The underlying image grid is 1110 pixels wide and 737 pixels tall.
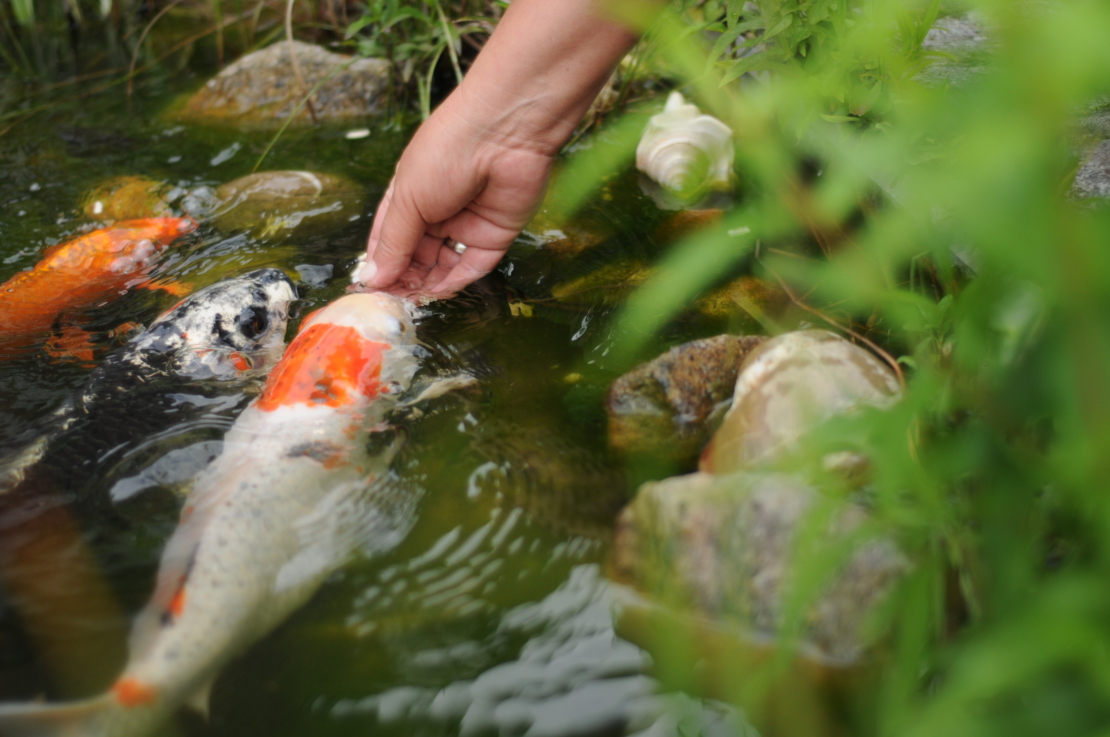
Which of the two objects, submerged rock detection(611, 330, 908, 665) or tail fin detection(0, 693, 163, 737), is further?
submerged rock detection(611, 330, 908, 665)

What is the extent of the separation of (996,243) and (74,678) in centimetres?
183

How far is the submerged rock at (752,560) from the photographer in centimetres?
152

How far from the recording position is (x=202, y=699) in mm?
1536

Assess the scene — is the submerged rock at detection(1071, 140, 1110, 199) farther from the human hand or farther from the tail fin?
the tail fin

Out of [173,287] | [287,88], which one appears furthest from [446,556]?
[287,88]

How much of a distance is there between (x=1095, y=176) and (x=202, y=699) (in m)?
2.84

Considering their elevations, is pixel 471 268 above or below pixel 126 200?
below

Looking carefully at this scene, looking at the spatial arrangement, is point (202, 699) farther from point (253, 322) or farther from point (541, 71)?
point (541, 71)

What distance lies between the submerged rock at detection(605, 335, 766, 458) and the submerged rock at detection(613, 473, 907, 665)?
399 millimetres

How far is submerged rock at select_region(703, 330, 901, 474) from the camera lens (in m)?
1.79

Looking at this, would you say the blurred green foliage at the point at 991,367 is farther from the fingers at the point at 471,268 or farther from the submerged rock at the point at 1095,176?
the fingers at the point at 471,268

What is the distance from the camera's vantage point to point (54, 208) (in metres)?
3.65

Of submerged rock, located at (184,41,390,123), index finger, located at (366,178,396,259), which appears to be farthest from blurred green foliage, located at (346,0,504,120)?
index finger, located at (366,178,396,259)

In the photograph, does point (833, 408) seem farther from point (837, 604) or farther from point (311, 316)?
point (311, 316)
